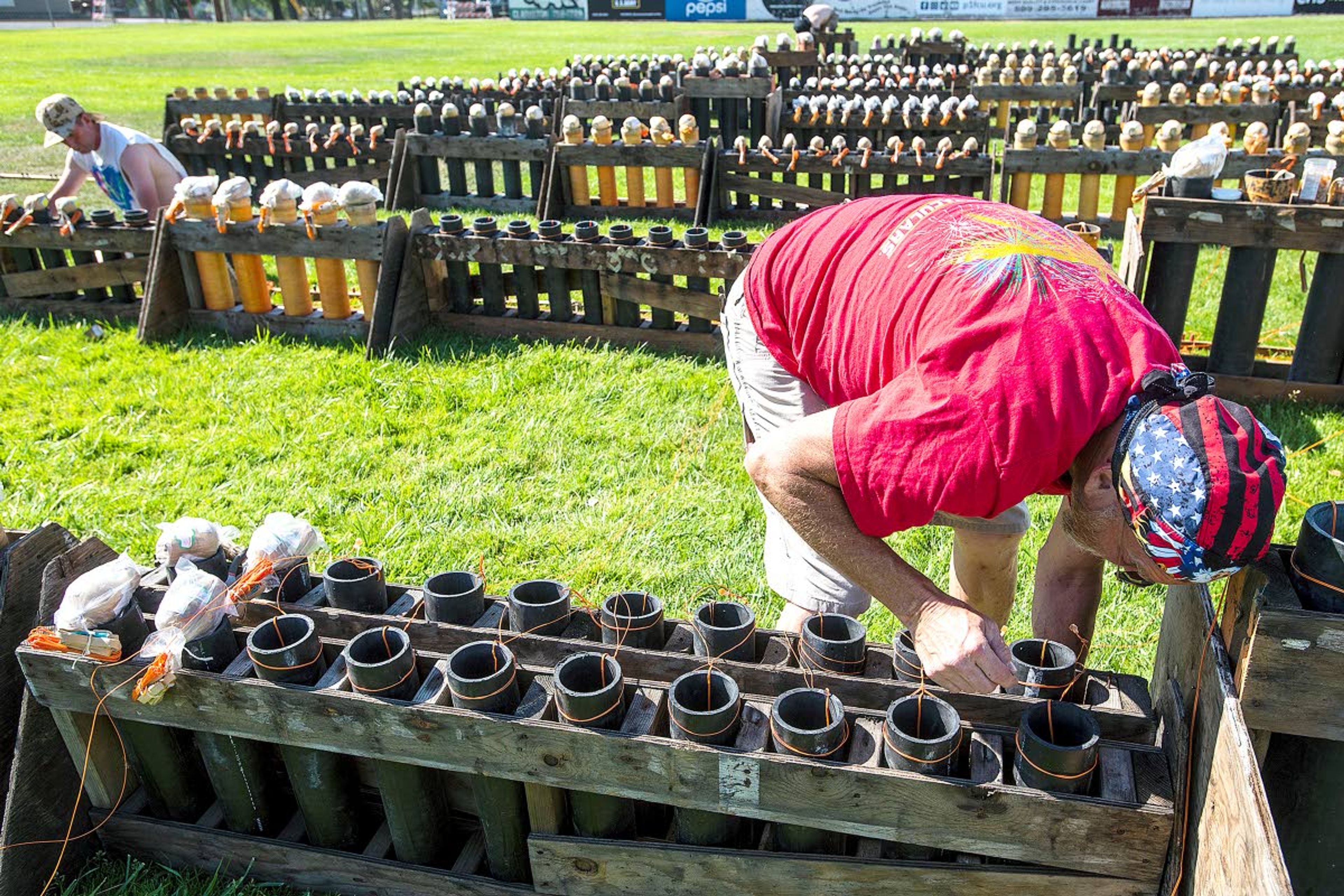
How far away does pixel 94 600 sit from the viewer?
2.81 meters

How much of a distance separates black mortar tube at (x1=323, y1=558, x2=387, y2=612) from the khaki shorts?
1227 millimetres

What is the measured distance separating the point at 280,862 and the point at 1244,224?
17.7 feet

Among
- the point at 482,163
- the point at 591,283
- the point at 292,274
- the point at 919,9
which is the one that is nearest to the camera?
the point at 591,283

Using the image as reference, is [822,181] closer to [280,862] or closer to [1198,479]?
[280,862]

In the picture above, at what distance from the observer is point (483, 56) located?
32156 mm

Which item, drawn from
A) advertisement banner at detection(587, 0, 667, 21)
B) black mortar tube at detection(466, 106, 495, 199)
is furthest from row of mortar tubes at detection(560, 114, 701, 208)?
advertisement banner at detection(587, 0, 667, 21)

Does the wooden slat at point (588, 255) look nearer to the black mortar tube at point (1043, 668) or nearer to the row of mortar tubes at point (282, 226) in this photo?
the row of mortar tubes at point (282, 226)

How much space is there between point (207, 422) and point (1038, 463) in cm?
504

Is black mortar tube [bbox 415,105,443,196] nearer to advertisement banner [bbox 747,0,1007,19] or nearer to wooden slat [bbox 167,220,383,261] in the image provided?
wooden slat [bbox 167,220,383,261]

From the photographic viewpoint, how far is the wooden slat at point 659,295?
6.52 meters

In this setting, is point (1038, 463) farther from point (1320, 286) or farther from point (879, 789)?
point (1320, 286)

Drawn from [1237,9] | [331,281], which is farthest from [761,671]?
[1237,9]

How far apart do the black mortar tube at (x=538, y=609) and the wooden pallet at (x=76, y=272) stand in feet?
18.0

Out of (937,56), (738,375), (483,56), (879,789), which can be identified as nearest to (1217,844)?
(879,789)
